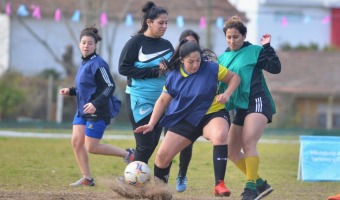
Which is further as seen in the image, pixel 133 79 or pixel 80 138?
pixel 80 138

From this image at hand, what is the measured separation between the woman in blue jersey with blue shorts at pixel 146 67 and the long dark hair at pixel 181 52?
662 millimetres

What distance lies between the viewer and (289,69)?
4231 centimetres

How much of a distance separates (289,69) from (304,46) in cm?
489

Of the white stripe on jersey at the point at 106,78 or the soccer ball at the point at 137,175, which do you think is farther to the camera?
the white stripe on jersey at the point at 106,78

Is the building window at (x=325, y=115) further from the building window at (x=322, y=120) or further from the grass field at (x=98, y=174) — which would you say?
the grass field at (x=98, y=174)

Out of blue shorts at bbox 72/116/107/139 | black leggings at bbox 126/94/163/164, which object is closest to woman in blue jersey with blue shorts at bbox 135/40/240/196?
black leggings at bbox 126/94/163/164

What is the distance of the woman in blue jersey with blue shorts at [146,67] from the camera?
9.64 meters

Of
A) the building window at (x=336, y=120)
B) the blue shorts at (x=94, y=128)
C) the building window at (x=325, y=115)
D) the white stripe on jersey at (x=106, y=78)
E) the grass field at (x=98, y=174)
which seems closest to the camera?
the grass field at (x=98, y=174)

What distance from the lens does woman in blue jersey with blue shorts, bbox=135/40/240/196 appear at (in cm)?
865

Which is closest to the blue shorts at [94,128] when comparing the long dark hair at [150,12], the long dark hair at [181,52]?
the long dark hair at [150,12]

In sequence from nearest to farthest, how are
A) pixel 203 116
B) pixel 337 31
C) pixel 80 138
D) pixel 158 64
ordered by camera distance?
pixel 203 116
pixel 158 64
pixel 80 138
pixel 337 31

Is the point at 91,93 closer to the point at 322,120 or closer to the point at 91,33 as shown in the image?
the point at 91,33

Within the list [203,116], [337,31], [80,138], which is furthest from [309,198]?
[337,31]

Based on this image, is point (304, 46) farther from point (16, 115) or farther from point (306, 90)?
point (16, 115)
